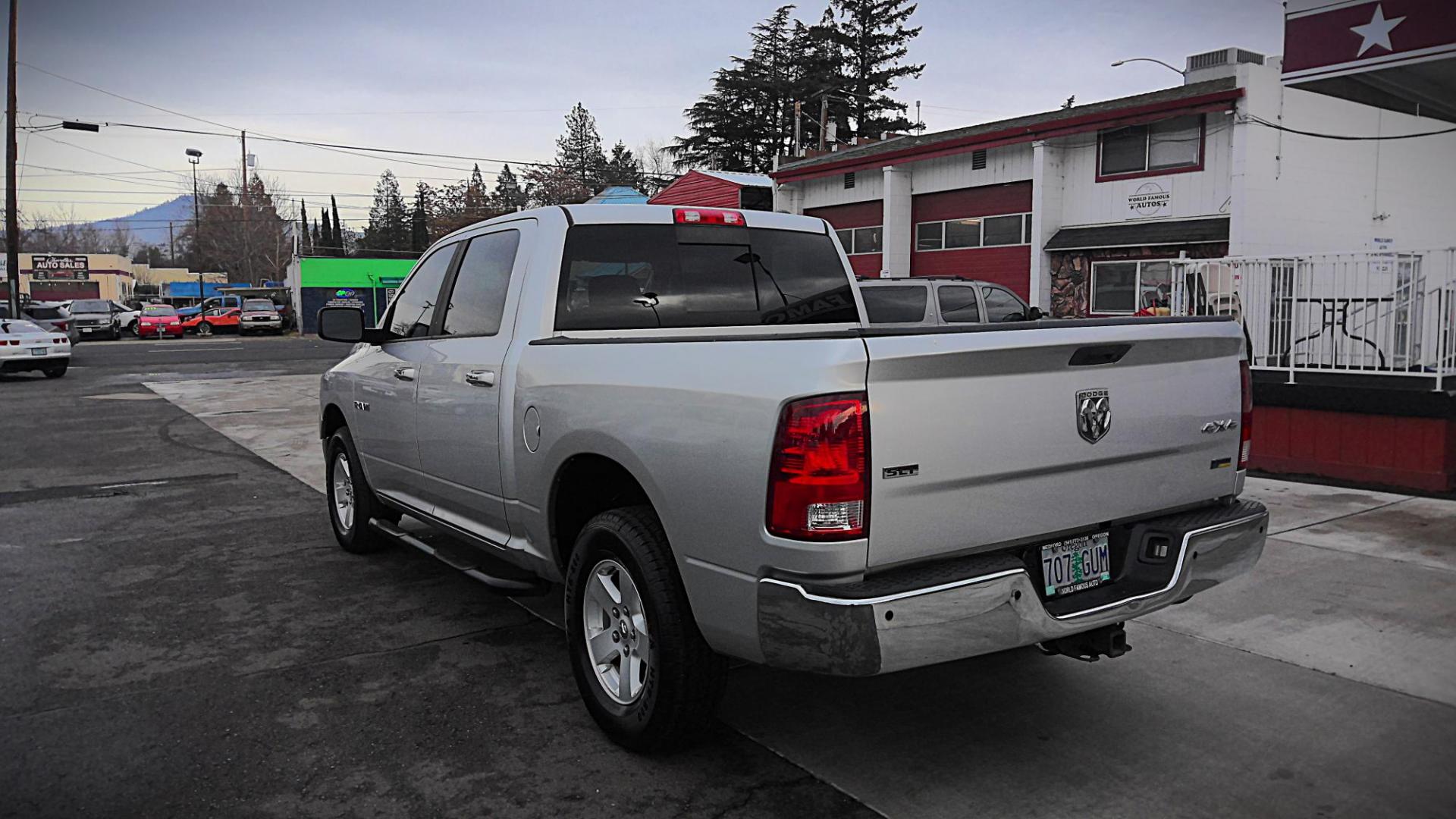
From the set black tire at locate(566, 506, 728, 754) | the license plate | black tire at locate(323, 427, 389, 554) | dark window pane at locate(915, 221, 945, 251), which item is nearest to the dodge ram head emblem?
the license plate

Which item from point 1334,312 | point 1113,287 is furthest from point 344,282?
point 1334,312

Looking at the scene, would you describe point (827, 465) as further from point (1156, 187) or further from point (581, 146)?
point (581, 146)

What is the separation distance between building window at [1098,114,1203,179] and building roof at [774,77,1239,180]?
52cm

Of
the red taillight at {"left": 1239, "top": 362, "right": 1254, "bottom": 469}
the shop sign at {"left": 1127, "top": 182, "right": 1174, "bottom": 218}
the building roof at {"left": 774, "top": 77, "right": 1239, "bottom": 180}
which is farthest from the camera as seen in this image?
the shop sign at {"left": 1127, "top": 182, "right": 1174, "bottom": 218}

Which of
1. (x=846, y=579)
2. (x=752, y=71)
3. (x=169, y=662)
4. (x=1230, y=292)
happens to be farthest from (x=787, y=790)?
(x=752, y=71)

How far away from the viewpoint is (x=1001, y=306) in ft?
46.2

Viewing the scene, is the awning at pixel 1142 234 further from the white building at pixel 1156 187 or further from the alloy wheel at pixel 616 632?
the alloy wheel at pixel 616 632

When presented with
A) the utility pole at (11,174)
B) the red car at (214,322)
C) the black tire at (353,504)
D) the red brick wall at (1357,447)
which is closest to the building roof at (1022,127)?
the red brick wall at (1357,447)

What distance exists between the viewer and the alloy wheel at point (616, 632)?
3682 millimetres

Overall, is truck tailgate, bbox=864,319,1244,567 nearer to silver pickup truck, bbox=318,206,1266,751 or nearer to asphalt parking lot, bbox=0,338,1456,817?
silver pickup truck, bbox=318,206,1266,751

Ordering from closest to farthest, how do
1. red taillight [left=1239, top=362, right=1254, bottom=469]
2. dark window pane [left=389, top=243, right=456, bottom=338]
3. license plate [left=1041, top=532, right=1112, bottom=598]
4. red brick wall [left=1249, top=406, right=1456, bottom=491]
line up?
1. license plate [left=1041, top=532, right=1112, bottom=598]
2. red taillight [left=1239, top=362, right=1254, bottom=469]
3. dark window pane [left=389, top=243, right=456, bottom=338]
4. red brick wall [left=1249, top=406, right=1456, bottom=491]

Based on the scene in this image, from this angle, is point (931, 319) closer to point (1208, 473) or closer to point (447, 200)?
point (1208, 473)

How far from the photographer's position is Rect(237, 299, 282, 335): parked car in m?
48.7

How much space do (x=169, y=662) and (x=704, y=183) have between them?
97.2 feet
